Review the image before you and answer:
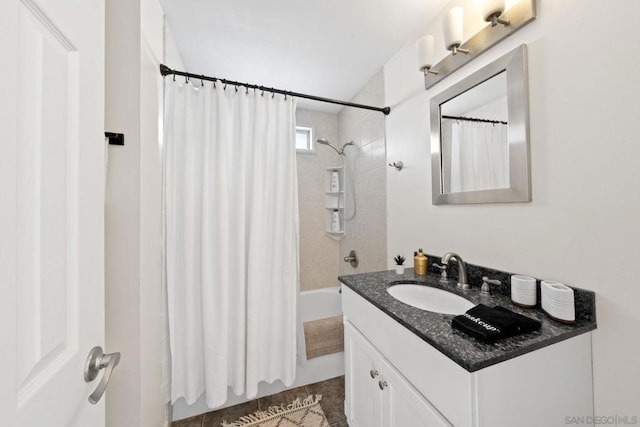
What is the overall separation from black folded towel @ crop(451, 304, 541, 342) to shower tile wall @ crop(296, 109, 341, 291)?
1.97 meters

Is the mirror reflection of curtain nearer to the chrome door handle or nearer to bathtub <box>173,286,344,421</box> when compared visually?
bathtub <box>173,286,344,421</box>

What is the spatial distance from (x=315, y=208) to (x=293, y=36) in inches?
63.0

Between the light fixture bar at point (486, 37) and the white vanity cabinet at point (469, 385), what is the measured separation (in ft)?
3.79

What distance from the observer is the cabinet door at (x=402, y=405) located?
70 centimetres

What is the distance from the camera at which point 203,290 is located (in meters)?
1.34

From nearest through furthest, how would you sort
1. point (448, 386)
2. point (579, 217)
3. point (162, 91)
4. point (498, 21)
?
point (448, 386), point (579, 217), point (498, 21), point (162, 91)

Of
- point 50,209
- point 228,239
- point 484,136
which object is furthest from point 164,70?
point 484,136

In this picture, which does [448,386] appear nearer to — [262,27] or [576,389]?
[576,389]

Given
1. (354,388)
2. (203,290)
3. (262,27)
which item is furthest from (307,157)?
(354,388)

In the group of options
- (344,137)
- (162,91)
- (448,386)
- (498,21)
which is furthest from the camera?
(344,137)

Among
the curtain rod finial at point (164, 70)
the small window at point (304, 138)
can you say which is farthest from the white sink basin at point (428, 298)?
the small window at point (304, 138)

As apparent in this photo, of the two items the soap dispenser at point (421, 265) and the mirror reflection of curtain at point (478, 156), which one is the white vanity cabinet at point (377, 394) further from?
the mirror reflection of curtain at point (478, 156)

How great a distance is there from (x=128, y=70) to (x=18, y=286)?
848 millimetres

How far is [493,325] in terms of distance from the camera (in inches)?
26.6
